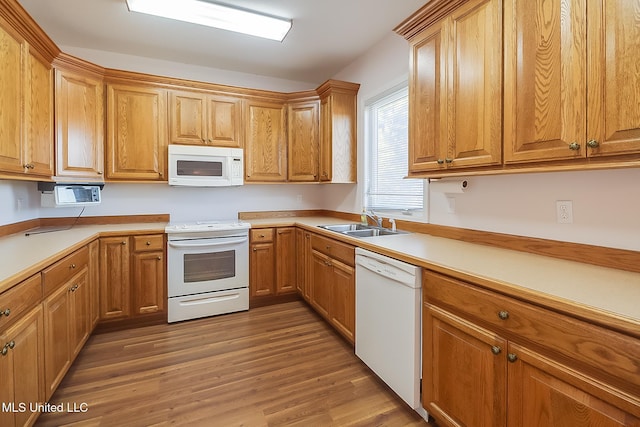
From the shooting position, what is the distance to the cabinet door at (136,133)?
2.92 m

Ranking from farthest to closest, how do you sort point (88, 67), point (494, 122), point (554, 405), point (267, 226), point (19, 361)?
1. point (267, 226)
2. point (88, 67)
3. point (494, 122)
4. point (19, 361)
5. point (554, 405)

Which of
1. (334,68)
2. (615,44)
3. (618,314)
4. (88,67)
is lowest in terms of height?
(618,314)

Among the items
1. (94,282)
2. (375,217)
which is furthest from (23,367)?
(375,217)

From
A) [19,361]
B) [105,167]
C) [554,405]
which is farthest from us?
[105,167]

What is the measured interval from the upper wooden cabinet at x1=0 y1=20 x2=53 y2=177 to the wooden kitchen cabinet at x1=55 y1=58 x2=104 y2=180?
86 mm

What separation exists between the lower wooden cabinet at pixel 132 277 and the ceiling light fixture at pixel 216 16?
182 cm

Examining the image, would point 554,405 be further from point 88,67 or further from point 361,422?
point 88,67

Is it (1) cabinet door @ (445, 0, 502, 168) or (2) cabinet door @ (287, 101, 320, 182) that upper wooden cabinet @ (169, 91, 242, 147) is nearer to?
(2) cabinet door @ (287, 101, 320, 182)

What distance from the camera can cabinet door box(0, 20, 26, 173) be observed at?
5.84ft

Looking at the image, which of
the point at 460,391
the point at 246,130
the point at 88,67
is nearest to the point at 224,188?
the point at 246,130

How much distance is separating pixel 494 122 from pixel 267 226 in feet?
7.54

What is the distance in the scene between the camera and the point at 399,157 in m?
2.81

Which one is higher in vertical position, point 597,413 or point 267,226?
point 267,226

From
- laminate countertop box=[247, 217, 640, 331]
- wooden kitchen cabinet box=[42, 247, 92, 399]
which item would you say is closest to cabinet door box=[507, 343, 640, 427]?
laminate countertop box=[247, 217, 640, 331]
